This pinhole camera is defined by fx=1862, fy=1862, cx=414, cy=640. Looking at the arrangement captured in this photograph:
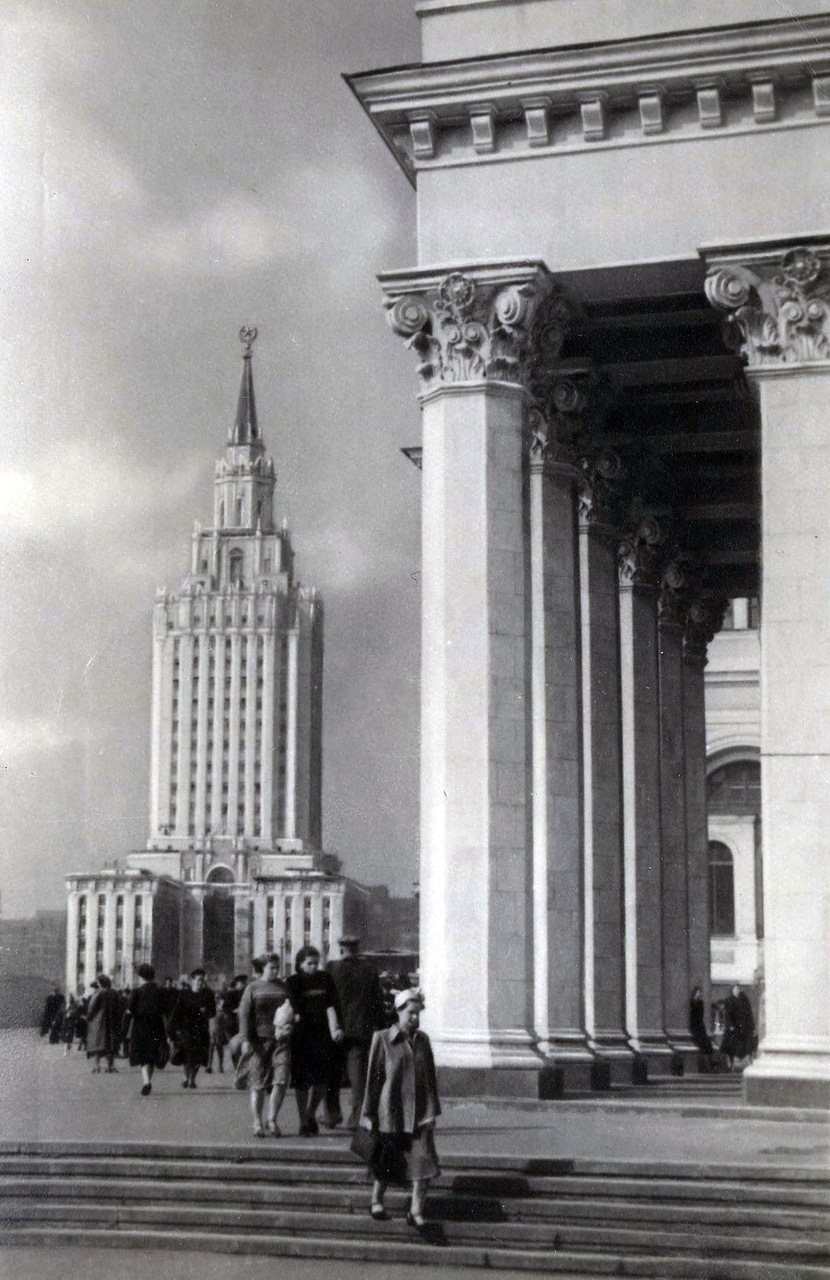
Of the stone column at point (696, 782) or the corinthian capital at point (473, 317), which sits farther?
the stone column at point (696, 782)

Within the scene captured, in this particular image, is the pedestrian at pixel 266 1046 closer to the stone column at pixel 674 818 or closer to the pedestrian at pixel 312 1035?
the pedestrian at pixel 312 1035

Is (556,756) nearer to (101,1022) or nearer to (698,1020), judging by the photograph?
(698,1020)

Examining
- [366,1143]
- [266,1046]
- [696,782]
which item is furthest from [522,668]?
[696,782]

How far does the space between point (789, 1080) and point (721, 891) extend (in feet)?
244

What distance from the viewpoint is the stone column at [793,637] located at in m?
23.3

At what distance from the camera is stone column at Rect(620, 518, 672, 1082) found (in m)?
36.5

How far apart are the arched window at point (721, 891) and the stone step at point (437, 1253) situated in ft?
252

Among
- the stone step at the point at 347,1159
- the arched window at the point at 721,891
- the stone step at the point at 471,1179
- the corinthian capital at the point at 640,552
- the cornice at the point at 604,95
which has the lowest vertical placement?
the stone step at the point at 471,1179

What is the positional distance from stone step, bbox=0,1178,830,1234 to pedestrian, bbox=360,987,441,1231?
0.43 meters

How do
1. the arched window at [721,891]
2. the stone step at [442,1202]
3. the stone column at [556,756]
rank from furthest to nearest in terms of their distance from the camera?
1. the arched window at [721,891]
2. the stone column at [556,756]
3. the stone step at [442,1202]

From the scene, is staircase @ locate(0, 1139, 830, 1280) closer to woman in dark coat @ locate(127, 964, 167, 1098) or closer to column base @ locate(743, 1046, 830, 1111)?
column base @ locate(743, 1046, 830, 1111)

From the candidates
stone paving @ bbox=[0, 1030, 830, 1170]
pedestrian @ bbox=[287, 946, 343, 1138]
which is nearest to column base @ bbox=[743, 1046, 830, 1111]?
stone paving @ bbox=[0, 1030, 830, 1170]

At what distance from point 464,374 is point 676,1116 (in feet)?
34.0

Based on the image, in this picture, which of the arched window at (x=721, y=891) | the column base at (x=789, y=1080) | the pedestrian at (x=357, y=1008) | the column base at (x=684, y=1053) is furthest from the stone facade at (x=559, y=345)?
the arched window at (x=721, y=891)
